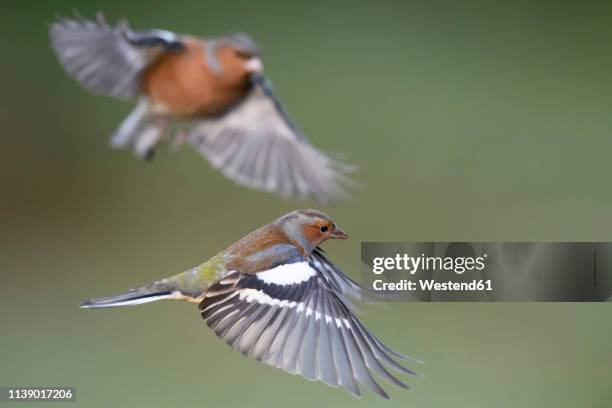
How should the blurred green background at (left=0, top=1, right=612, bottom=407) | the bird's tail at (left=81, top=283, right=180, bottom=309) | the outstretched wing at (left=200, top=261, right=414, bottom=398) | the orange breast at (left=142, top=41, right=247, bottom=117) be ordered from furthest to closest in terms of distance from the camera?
the blurred green background at (left=0, top=1, right=612, bottom=407), the bird's tail at (left=81, top=283, right=180, bottom=309), the outstretched wing at (left=200, top=261, right=414, bottom=398), the orange breast at (left=142, top=41, right=247, bottom=117)

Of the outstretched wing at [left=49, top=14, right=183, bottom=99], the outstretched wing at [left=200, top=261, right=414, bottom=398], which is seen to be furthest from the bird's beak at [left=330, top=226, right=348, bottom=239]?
the outstretched wing at [left=49, top=14, right=183, bottom=99]

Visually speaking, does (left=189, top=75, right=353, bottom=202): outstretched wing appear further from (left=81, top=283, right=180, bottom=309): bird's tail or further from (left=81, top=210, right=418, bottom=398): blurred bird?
(left=81, top=283, right=180, bottom=309): bird's tail

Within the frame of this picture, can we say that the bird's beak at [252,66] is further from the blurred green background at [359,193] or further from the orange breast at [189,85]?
the blurred green background at [359,193]

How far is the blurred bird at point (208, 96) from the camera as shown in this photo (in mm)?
1771

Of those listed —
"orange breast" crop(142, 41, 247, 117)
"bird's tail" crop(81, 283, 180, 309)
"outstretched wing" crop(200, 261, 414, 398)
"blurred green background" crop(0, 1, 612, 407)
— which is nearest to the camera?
"orange breast" crop(142, 41, 247, 117)

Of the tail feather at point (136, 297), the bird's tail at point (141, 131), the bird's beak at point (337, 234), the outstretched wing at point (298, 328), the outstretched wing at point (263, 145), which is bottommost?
the outstretched wing at point (298, 328)

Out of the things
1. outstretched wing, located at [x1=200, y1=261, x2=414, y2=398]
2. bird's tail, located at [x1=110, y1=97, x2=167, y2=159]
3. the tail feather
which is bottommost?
outstretched wing, located at [x1=200, y1=261, x2=414, y2=398]

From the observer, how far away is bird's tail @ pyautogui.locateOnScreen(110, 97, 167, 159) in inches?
72.9

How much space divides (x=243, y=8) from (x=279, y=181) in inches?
25.7

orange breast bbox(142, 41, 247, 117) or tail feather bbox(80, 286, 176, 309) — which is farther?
tail feather bbox(80, 286, 176, 309)

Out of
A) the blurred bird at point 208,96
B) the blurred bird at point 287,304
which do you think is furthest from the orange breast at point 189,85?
the blurred bird at point 287,304

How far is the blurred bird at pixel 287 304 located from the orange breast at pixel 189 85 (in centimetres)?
40

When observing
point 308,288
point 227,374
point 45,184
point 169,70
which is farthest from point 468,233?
point 45,184

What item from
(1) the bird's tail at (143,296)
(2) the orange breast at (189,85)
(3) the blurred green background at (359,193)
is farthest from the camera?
(3) the blurred green background at (359,193)
